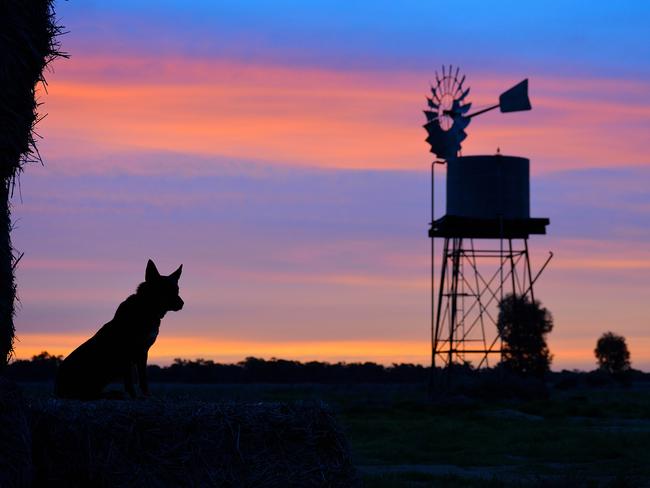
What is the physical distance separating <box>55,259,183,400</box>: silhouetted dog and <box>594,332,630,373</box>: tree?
85.7 metres

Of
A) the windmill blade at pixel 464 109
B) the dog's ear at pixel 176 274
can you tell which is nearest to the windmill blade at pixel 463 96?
the windmill blade at pixel 464 109

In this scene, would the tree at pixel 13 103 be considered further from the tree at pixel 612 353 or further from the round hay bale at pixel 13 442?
the tree at pixel 612 353

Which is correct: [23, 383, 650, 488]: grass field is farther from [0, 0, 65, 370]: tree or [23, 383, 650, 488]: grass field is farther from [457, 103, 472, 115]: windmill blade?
[457, 103, 472, 115]: windmill blade

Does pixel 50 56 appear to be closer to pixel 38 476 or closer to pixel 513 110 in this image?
pixel 38 476

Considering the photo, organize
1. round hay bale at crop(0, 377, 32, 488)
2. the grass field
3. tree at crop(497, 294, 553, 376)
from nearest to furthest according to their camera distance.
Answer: round hay bale at crop(0, 377, 32, 488) < the grass field < tree at crop(497, 294, 553, 376)

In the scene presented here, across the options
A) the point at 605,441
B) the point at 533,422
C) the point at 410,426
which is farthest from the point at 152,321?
the point at 533,422

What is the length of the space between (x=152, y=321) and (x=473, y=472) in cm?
776

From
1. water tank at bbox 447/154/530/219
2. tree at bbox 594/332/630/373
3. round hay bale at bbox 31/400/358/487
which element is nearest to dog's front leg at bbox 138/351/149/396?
round hay bale at bbox 31/400/358/487

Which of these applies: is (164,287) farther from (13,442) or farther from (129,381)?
(13,442)

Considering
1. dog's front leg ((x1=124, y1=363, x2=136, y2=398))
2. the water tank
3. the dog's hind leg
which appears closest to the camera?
dog's front leg ((x1=124, y1=363, x2=136, y2=398))

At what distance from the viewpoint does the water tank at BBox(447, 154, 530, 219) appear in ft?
153

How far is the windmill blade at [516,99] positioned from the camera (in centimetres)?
4762

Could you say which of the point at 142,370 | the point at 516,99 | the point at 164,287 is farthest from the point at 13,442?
the point at 516,99

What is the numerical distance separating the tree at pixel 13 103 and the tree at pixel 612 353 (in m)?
88.8
